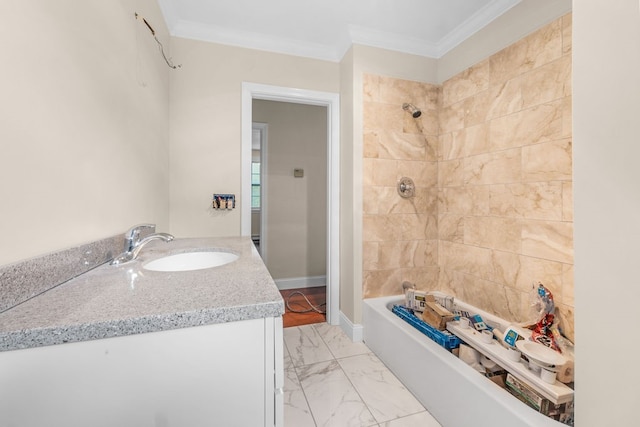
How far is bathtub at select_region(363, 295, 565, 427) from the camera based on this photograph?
110cm

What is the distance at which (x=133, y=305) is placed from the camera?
0.62 meters

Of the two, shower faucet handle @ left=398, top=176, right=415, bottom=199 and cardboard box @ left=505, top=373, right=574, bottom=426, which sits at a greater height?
shower faucet handle @ left=398, top=176, right=415, bottom=199

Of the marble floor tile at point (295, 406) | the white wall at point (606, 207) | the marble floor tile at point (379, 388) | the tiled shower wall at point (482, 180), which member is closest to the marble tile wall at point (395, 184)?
the tiled shower wall at point (482, 180)

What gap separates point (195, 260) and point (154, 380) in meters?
0.92

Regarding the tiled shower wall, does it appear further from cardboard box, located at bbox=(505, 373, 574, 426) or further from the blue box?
cardboard box, located at bbox=(505, 373, 574, 426)

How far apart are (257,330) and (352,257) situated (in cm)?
160

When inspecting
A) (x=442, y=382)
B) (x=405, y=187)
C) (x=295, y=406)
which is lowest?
(x=295, y=406)

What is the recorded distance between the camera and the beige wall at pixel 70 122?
667 mm

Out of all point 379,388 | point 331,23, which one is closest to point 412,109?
point 331,23

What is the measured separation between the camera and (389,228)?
224cm

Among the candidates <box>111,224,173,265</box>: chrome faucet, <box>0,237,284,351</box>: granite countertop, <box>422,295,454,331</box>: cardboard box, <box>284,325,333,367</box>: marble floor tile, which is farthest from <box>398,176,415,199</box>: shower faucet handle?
<box>111,224,173,265</box>: chrome faucet

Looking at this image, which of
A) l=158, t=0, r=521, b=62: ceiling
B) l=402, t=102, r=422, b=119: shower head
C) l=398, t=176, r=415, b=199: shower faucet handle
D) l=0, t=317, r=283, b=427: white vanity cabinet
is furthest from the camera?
l=398, t=176, r=415, b=199: shower faucet handle

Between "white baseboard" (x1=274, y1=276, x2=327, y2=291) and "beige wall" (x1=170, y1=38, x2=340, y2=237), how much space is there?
5.00 feet

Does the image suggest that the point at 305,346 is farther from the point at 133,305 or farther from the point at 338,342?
the point at 133,305
